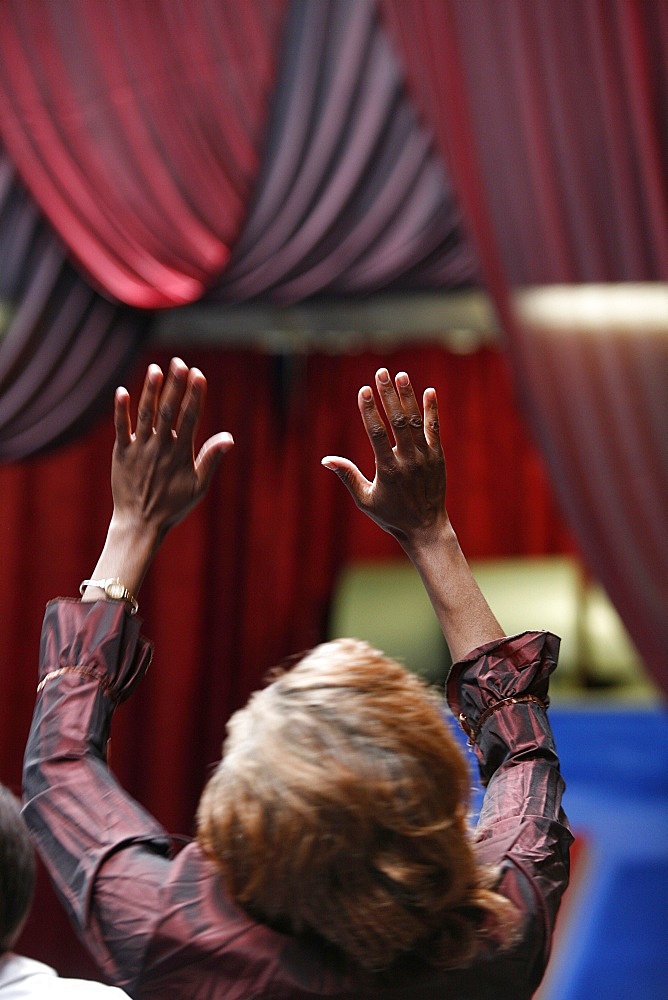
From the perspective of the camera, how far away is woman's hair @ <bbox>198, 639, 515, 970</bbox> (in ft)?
2.15

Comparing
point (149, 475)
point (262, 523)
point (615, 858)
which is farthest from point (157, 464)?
point (262, 523)

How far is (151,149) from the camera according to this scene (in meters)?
2.29

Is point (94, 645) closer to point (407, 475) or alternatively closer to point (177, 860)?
point (177, 860)

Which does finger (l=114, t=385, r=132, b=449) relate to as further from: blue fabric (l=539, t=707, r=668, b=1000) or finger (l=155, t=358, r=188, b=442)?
blue fabric (l=539, t=707, r=668, b=1000)

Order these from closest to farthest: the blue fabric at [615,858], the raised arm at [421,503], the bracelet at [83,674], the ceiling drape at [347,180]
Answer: the bracelet at [83,674]
the raised arm at [421,503]
the ceiling drape at [347,180]
the blue fabric at [615,858]

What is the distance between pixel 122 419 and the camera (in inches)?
34.3

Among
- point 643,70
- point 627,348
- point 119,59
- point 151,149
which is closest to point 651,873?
point 627,348

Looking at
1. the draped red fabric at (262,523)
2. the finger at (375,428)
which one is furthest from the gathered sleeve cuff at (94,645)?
the draped red fabric at (262,523)

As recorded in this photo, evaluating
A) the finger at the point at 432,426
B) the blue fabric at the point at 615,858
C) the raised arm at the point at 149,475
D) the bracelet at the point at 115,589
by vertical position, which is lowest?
the blue fabric at the point at 615,858

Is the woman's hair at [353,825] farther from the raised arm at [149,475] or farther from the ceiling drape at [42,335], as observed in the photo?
the ceiling drape at [42,335]

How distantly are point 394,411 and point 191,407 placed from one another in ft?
0.53

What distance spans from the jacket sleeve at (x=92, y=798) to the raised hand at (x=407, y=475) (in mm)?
229

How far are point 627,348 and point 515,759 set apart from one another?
139 cm

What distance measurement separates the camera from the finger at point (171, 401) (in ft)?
2.79
